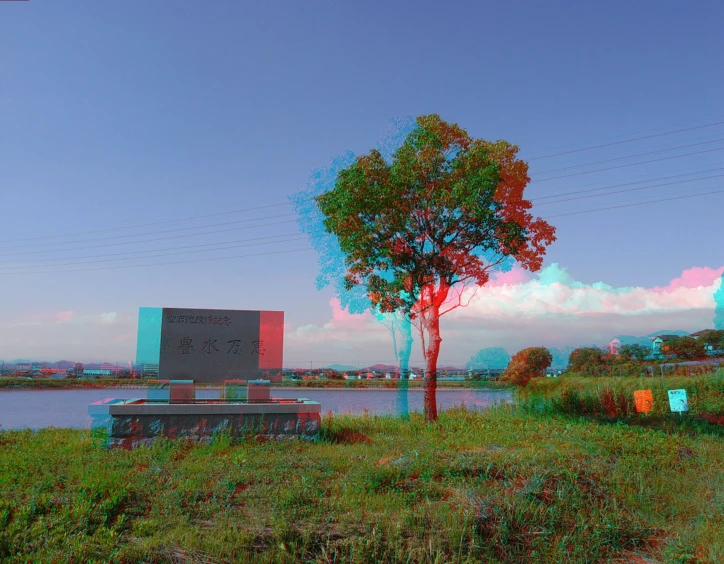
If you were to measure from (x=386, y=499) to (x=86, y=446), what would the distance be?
5707 millimetres

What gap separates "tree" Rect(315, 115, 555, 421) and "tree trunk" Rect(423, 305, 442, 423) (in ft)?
0.07

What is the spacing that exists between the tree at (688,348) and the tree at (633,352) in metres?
1.07

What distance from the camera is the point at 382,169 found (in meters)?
12.5

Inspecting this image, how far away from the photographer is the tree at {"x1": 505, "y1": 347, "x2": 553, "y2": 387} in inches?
642

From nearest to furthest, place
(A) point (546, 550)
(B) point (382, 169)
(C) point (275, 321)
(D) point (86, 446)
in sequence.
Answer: (A) point (546, 550) < (D) point (86, 446) < (C) point (275, 321) < (B) point (382, 169)

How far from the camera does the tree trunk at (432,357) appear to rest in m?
12.2

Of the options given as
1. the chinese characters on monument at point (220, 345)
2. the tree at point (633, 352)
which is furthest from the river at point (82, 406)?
the tree at point (633, 352)

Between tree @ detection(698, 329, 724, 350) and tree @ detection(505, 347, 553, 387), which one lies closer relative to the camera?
tree @ detection(505, 347, 553, 387)

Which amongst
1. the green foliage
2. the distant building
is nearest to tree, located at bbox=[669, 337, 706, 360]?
the distant building

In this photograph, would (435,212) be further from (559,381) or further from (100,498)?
(100,498)

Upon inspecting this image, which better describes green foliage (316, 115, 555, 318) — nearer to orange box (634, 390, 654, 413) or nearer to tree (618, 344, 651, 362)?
orange box (634, 390, 654, 413)

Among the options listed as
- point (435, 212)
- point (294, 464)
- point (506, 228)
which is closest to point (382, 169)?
point (435, 212)

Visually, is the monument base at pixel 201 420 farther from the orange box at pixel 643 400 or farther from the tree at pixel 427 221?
the orange box at pixel 643 400

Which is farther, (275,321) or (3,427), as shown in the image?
(3,427)
